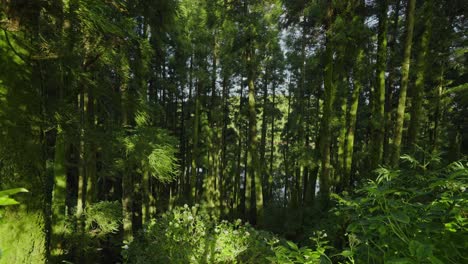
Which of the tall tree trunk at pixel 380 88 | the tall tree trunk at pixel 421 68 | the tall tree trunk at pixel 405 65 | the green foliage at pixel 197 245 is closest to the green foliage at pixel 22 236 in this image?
the green foliage at pixel 197 245

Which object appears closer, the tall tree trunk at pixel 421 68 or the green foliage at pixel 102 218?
the green foliage at pixel 102 218

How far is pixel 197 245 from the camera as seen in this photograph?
465cm

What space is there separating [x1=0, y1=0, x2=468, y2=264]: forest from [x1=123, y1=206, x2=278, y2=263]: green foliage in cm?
3

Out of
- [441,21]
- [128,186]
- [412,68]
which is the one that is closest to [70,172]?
[128,186]

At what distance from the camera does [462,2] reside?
9.54 meters

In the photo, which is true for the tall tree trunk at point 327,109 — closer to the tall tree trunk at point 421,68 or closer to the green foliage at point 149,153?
the tall tree trunk at point 421,68

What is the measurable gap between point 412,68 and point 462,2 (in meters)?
3.81

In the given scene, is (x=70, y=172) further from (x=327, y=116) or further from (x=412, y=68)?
(x=412, y=68)

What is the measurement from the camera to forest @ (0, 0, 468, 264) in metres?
1.43

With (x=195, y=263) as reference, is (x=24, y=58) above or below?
above

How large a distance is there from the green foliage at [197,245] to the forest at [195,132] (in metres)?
0.03

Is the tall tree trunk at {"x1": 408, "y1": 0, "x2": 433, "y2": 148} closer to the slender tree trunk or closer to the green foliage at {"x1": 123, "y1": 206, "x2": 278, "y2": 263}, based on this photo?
the slender tree trunk

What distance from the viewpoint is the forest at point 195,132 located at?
1426 millimetres

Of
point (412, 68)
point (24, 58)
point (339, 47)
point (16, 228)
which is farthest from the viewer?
point (339, 47)
